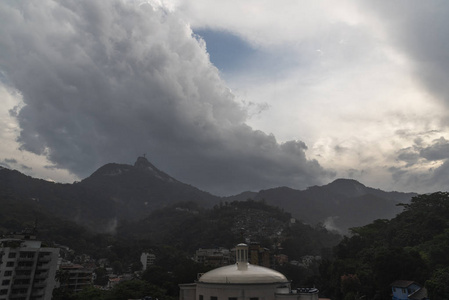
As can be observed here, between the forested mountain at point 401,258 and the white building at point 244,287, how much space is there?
26.8 m

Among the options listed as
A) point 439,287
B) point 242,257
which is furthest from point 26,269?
point 439,287

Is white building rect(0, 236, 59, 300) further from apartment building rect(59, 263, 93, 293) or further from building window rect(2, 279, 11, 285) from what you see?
apartment building rect(59, 263, 93, 293)

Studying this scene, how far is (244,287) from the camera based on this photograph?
3120 centimetres

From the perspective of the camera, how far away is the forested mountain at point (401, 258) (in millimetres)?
53812

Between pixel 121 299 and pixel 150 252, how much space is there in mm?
124124

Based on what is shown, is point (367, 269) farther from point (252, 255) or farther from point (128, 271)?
point (128, 271)

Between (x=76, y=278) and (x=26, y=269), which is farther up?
(x=26, y=269)

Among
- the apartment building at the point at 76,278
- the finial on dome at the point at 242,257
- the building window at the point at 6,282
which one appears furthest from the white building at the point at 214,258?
the finial on dome at the point at 242,257

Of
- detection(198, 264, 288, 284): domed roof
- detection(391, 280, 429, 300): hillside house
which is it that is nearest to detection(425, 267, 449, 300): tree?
detection(391, 280, 429, 300): hillside house

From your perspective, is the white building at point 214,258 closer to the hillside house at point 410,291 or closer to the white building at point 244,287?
the hillside house at point 410,291

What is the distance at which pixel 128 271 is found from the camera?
16262cm

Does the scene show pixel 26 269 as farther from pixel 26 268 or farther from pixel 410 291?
pixel 410 291

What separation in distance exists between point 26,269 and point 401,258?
73.3 metres

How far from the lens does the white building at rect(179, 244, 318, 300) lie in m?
31.1
